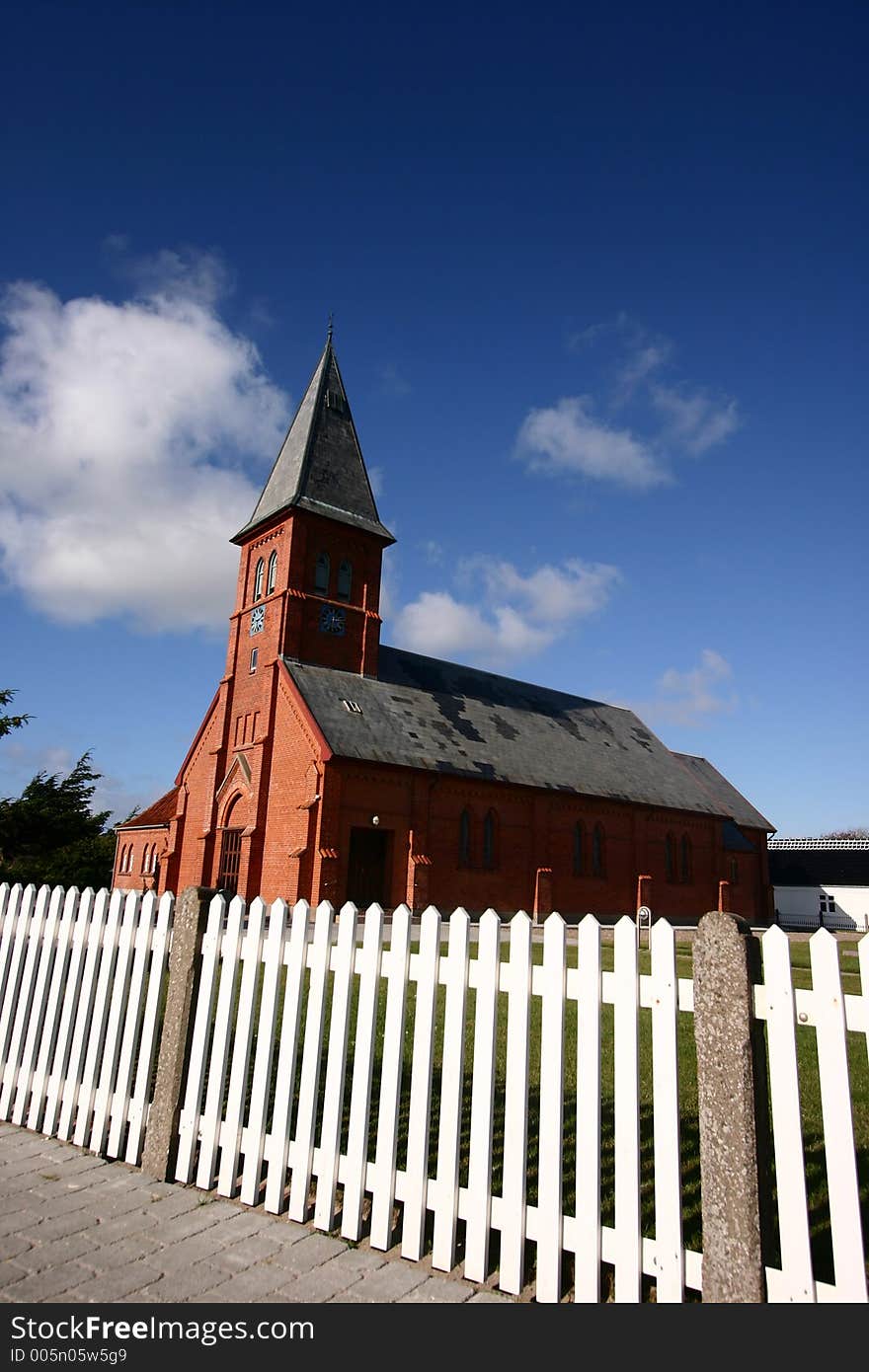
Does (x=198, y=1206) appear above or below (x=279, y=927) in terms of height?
below

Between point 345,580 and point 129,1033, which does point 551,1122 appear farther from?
point 345,580

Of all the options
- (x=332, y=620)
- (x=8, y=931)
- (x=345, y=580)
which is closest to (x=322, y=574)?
(x=345, y=580)

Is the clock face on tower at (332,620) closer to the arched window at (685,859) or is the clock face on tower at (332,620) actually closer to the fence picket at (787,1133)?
the arched window at (685,859)

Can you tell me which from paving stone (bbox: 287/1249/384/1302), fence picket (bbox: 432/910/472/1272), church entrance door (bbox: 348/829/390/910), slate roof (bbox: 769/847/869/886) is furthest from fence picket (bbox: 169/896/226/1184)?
slate roof (bbox: 769/847/869/886)

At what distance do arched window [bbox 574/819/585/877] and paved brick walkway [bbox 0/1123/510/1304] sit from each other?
2734cm

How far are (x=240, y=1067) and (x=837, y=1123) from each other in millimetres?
3197

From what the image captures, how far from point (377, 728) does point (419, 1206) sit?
911 inches

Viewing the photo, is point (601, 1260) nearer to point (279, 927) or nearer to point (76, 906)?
point (279, 927)

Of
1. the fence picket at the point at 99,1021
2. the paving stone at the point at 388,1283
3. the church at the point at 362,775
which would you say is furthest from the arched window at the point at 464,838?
the paving stone at the point at 388,1283

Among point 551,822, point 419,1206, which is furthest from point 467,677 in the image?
point 419,1206

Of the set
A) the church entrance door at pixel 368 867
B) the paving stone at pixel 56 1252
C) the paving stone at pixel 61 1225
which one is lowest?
the paving stone at pixel 61 1225

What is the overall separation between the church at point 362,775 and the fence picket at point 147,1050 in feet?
58.7

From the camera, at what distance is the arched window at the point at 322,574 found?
2905cm

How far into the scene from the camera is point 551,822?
30062 mm
